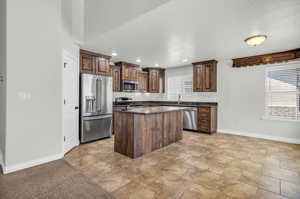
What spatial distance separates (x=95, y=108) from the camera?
161 inches

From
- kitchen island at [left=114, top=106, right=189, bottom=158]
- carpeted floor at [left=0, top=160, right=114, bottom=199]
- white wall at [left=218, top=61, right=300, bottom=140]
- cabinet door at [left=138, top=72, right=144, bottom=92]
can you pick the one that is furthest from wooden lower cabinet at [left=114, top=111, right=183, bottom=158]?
cabinet door at [left=138, top=72, right=144, bottom=92]

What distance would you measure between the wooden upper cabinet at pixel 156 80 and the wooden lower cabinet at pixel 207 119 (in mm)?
2251

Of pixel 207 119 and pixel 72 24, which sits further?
pixel 207 119

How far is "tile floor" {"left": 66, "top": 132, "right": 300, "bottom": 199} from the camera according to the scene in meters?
1.85

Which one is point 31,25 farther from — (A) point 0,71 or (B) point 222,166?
(B) point 222,166

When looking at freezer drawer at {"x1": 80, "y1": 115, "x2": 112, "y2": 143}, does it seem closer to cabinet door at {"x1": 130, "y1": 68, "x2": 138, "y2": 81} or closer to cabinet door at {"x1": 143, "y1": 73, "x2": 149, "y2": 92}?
cabinet door at {"x1": 130, "y1": 68, "x2": 138, "y2": 81}

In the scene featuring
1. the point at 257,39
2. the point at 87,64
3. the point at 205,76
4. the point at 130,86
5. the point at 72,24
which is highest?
the point at 72,24

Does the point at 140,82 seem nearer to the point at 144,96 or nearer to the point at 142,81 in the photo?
the point at 142,81

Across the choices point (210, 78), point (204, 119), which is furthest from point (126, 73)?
point (204, 119)

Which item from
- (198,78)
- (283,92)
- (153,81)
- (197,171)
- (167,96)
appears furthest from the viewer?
(167,96)

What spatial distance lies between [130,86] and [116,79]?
0.60 meters

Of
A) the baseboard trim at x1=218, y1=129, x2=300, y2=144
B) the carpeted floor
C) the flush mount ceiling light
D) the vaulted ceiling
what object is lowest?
the carpeted floor

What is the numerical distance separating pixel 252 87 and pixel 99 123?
489cm

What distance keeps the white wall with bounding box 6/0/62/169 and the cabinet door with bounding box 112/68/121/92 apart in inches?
97.4
